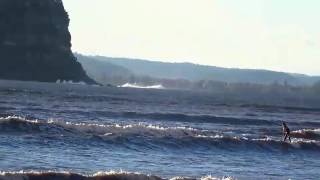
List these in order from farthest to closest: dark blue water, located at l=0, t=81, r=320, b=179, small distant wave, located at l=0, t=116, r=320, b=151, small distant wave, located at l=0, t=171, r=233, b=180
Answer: small distant wave, located at l=0, t=116, r=320, b=151
dark blue water, located at l=0, t=81, r=320, b=179
small distant wave, located at l=0, t=171, r=233, b=180

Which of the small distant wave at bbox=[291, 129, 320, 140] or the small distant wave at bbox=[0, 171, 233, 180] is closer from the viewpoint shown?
the small distant wave at bbox=[0, 171, 233, 180]

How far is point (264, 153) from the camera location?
164ft

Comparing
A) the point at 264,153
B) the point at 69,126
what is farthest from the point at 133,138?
A: the point at 264,153

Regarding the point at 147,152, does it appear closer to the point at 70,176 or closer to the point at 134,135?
the point at 134,135

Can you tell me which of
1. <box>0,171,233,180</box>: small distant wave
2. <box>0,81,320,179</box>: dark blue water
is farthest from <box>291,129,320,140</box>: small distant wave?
<box>0,171,233,180</box>: small distant wave

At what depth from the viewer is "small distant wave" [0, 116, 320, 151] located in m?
48.2

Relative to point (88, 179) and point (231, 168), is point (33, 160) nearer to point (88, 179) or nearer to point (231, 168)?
point (88, 179)

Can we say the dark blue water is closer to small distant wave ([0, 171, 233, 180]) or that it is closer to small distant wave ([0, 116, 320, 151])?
small distant wave ([0, 116, 320, 151])

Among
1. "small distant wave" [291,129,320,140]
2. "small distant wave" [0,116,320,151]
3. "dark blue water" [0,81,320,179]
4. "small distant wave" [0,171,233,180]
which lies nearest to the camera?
"small distant wave" [0,171,233,180]

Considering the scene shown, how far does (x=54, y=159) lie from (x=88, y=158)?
2.19 m

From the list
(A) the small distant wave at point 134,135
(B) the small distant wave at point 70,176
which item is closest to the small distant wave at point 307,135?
(A) the small distant wave at point 134,135

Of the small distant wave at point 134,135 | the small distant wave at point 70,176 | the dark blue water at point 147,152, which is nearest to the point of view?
the small distant wave at point 70,176

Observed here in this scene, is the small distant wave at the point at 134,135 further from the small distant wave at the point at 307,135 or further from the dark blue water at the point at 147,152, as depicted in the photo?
the small distant wave at the point at 307,135

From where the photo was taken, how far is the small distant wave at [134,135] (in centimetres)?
4816
